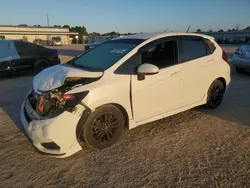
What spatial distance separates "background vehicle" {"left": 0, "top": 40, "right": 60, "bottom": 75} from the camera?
10.4 m

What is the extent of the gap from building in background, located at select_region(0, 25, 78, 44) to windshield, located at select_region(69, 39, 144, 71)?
169 feet

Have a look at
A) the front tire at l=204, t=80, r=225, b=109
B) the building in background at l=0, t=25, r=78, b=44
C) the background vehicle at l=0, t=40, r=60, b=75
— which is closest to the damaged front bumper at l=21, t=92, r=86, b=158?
the front tire at l=204, t=80, r=225, b=109

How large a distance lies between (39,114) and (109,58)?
1.45 metres

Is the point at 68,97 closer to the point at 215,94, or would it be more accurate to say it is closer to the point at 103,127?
the point at 103,127

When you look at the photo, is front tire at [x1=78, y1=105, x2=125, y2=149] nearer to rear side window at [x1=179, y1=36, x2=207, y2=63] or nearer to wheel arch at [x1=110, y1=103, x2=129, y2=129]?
wheel arch at [x1=110, y1=103, x2=129, y2=129]

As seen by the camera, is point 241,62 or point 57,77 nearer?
point 57,77

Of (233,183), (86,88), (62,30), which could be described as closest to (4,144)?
(86,88)

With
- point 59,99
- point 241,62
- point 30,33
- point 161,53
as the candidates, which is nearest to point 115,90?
point 59,99

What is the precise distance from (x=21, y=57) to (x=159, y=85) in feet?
25.6

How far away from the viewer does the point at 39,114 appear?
3.89 metres

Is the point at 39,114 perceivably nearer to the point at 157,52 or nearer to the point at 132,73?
the point at 132,73

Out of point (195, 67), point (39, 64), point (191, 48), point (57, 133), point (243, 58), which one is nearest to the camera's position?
point (57, 133)

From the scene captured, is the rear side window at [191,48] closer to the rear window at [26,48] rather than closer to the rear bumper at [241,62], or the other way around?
the rear bumper at [241,62]

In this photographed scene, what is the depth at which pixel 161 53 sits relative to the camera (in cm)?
477
